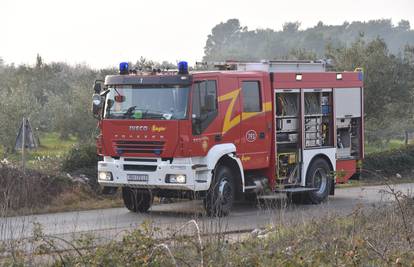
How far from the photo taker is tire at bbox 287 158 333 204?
19.4 meters

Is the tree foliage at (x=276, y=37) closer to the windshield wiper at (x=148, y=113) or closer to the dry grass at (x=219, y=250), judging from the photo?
the windshield wiper at (x=148, y=113)

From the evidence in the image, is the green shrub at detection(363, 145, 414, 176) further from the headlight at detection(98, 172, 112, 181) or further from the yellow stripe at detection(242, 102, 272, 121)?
the headlight at detection(98, 172, 112, 181)

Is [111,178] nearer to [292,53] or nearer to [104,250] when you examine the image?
[104,250]

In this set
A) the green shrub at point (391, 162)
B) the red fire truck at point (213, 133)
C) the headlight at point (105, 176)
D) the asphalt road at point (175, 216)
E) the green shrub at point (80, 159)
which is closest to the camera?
the asphalt road at point (175, 216)

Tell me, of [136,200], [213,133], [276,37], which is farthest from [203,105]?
[276,37]

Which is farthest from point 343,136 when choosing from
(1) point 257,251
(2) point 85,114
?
(2) point 85,114

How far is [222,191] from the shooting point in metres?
16.8

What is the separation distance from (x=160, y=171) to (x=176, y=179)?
34 cm

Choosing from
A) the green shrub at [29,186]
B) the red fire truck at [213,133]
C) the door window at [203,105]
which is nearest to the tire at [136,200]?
the red fire truck at [213,133]

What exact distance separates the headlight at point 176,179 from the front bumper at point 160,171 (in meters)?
0.04

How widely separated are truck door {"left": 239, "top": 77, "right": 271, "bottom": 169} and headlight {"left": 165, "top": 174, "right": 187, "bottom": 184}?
1677 mm

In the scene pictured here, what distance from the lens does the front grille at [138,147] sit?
53.7 feet

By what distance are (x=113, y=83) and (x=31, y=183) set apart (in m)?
2.98

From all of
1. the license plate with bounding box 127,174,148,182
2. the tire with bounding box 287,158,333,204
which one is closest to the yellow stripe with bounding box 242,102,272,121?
the tire with bounding box 287,158,333,204
